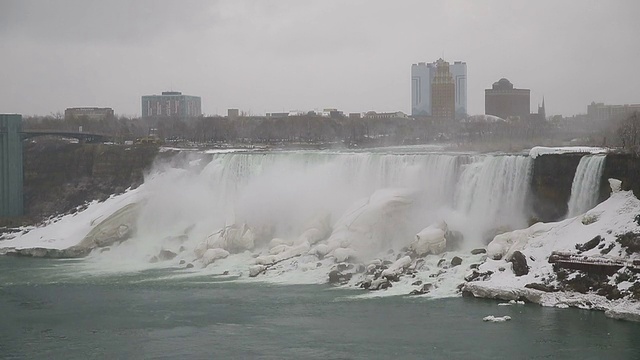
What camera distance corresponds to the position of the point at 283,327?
90.7 ft

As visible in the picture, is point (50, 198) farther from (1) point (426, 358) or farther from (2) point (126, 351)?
(1) point (426, 358)

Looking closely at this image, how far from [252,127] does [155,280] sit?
56.2m

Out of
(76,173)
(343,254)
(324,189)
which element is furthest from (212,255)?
(76,173)

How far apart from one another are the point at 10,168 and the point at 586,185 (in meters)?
39.1

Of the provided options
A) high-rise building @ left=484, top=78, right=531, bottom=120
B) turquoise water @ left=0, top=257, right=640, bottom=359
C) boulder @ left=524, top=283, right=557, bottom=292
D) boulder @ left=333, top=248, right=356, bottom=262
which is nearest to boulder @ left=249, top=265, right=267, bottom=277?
turquoise water @ left=0, top=257, right=640, bottom=359

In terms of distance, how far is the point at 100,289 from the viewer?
3550cm

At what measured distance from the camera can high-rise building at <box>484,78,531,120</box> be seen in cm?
13062

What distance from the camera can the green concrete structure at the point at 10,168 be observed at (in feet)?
193

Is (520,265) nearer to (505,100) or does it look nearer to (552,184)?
(552,184)

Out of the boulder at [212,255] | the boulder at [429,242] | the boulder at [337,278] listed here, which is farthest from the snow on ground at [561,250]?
the boulder at [212,255]

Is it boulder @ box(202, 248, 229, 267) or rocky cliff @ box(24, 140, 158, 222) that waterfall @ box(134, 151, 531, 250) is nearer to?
boulder @ box(202, 248, 229, 267)

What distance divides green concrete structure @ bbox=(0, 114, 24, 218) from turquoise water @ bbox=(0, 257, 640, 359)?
84.8 ft

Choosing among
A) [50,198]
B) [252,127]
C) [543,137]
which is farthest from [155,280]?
[252,127]

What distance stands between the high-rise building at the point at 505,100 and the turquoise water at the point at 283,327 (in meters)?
101
